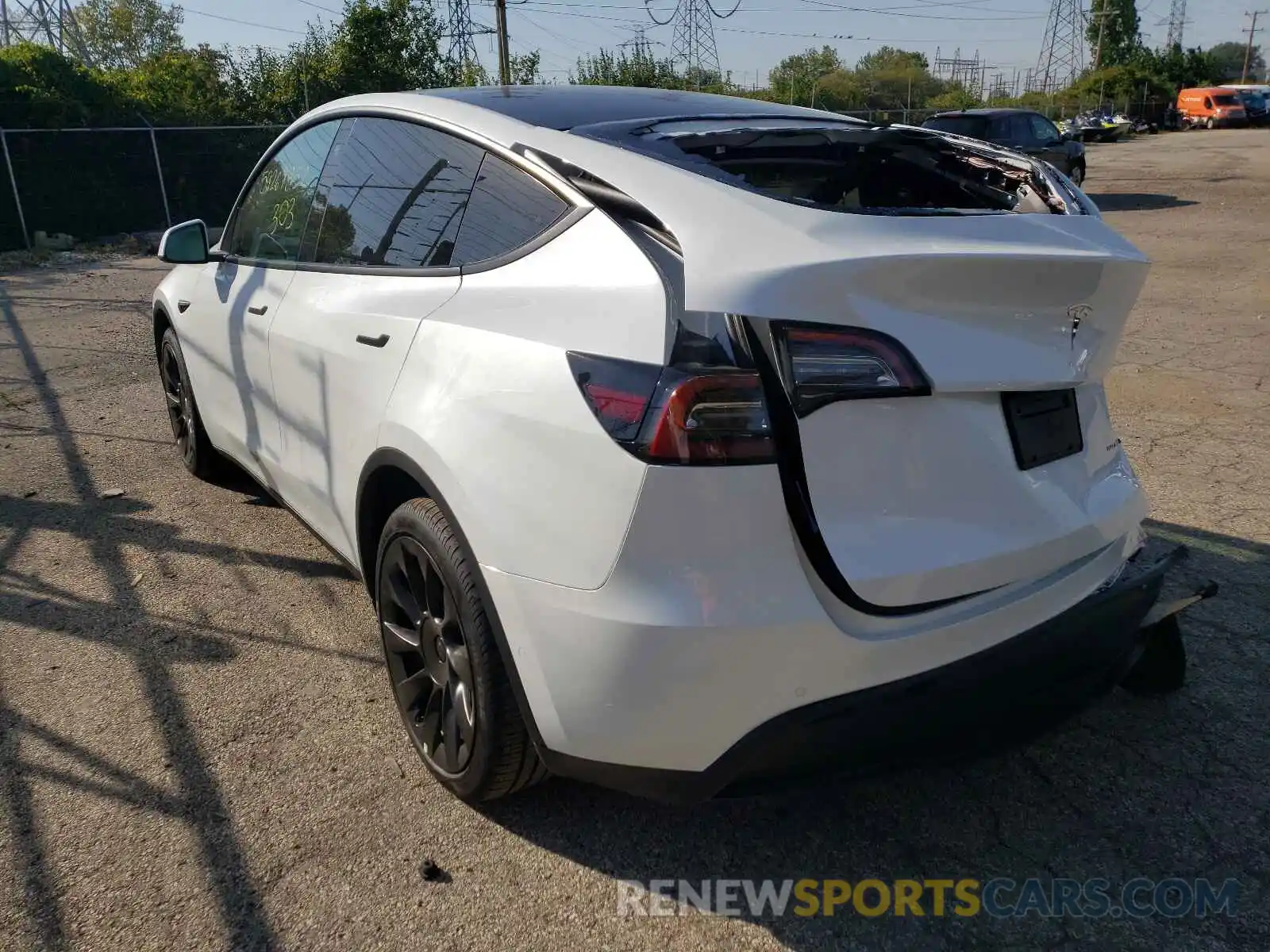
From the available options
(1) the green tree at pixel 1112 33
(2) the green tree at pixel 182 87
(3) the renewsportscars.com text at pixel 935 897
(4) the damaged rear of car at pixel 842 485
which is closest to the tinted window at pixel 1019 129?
(2) the green tree at pixel 182 87

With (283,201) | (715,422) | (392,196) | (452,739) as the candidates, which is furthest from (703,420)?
(283,201)

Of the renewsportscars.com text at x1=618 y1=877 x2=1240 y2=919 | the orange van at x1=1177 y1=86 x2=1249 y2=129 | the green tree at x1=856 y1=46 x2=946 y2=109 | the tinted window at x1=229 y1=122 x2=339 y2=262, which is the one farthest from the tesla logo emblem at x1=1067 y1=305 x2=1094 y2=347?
the orange van at x1=1177 y1=86 x2=1249 y2=129

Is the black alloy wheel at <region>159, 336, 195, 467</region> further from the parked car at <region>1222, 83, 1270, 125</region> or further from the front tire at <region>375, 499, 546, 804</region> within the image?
the parked car at <region>1222, 83, 1270, 125</region>

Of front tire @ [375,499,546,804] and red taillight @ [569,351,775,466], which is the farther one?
front tire @ [375,499,546,804]

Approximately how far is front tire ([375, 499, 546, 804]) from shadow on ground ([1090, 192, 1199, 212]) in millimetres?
19321

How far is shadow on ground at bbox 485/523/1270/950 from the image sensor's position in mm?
2244

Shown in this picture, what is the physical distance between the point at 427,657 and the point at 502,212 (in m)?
1.13

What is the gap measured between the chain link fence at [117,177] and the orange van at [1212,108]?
50752 millimetres

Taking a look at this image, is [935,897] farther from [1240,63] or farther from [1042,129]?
[1240,63]

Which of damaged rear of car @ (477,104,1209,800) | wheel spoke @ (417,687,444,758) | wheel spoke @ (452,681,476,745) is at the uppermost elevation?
damaged rear of car @ (477,104,1209,800)

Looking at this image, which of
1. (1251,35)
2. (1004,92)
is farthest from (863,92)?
(1251,35)

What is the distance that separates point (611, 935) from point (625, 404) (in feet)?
3.80

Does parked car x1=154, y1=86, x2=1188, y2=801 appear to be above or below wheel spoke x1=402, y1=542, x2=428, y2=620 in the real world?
above

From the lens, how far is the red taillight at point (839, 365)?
1.91m
